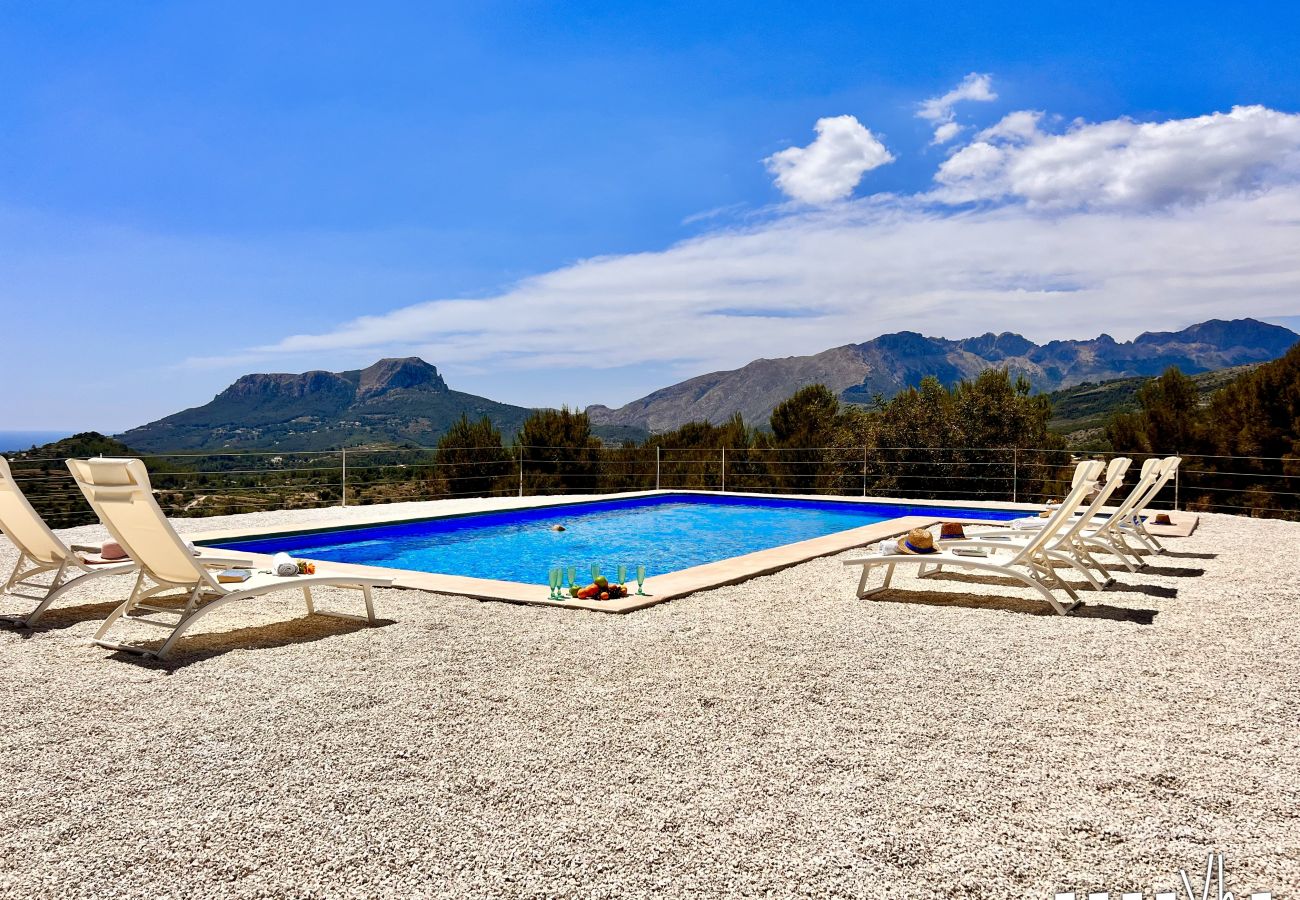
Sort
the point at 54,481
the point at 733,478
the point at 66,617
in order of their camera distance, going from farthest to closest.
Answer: the point at 733,478, the point at 54,481, the point at 66,617

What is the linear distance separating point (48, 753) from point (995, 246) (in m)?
15.3

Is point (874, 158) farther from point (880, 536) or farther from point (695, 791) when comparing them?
point (695, 791)

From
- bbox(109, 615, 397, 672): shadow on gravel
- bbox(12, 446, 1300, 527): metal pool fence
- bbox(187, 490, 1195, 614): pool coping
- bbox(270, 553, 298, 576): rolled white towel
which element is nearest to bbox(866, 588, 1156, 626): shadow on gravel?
bbox(187, 490, 1195, 614): pool coping

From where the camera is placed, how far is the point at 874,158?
18.4 meters

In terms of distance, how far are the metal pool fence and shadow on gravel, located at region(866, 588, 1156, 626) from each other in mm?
6898

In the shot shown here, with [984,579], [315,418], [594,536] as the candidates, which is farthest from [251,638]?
[315,418]

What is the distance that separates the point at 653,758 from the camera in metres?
2.62

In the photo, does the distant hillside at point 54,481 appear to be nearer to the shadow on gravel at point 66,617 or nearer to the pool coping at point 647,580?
the shadow on gravel at point 66,617

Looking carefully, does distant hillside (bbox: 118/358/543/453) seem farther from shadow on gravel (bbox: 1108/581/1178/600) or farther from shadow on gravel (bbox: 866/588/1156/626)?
shadow on gravel (bbox: 1108/581/1178/600)

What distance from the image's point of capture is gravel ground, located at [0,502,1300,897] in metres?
1.94

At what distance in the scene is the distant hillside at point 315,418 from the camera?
72625mm

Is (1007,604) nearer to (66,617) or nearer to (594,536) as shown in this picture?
(66,617)

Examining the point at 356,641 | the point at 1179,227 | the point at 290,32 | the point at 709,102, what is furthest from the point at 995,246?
the point at 356,641

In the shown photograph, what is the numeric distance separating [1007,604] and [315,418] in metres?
85.7
